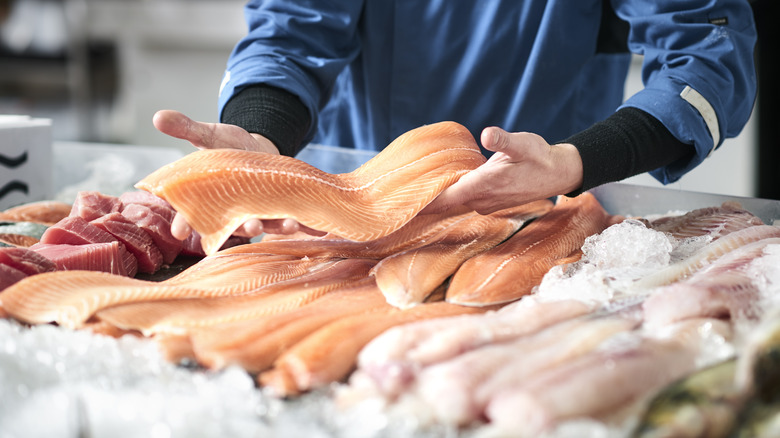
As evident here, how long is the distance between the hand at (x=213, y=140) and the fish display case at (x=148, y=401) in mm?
A: 337

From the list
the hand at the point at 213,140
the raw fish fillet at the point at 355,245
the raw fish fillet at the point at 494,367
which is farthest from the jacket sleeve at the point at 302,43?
the raw fish fillet at the point at 494,367

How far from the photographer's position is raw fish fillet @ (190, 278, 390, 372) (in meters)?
0.98

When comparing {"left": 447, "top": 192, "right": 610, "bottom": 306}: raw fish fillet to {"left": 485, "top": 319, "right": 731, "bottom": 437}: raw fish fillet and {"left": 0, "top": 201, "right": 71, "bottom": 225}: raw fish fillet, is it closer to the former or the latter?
{"left": 485, "top": 319, "right": 731, "bottom": 437}: raw fish fillet

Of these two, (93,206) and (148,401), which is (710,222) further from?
(93,206)

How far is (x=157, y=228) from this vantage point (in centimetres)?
157

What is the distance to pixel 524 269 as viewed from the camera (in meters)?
1.30

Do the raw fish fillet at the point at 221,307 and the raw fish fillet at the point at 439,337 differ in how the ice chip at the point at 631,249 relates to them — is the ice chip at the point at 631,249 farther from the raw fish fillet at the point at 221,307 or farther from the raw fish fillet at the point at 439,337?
the raw fish fillet at the point at 221,307

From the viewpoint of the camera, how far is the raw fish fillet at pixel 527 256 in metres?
1.22

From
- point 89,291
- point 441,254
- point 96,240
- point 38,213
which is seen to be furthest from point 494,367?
point 38,213

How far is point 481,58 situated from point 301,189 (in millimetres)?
1240

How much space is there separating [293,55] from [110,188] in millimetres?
870

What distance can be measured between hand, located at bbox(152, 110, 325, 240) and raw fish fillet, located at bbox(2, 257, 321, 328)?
102 millimetres

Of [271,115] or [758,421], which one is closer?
[758,421]

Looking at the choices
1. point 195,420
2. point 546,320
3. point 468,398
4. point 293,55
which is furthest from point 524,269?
point 293,55
